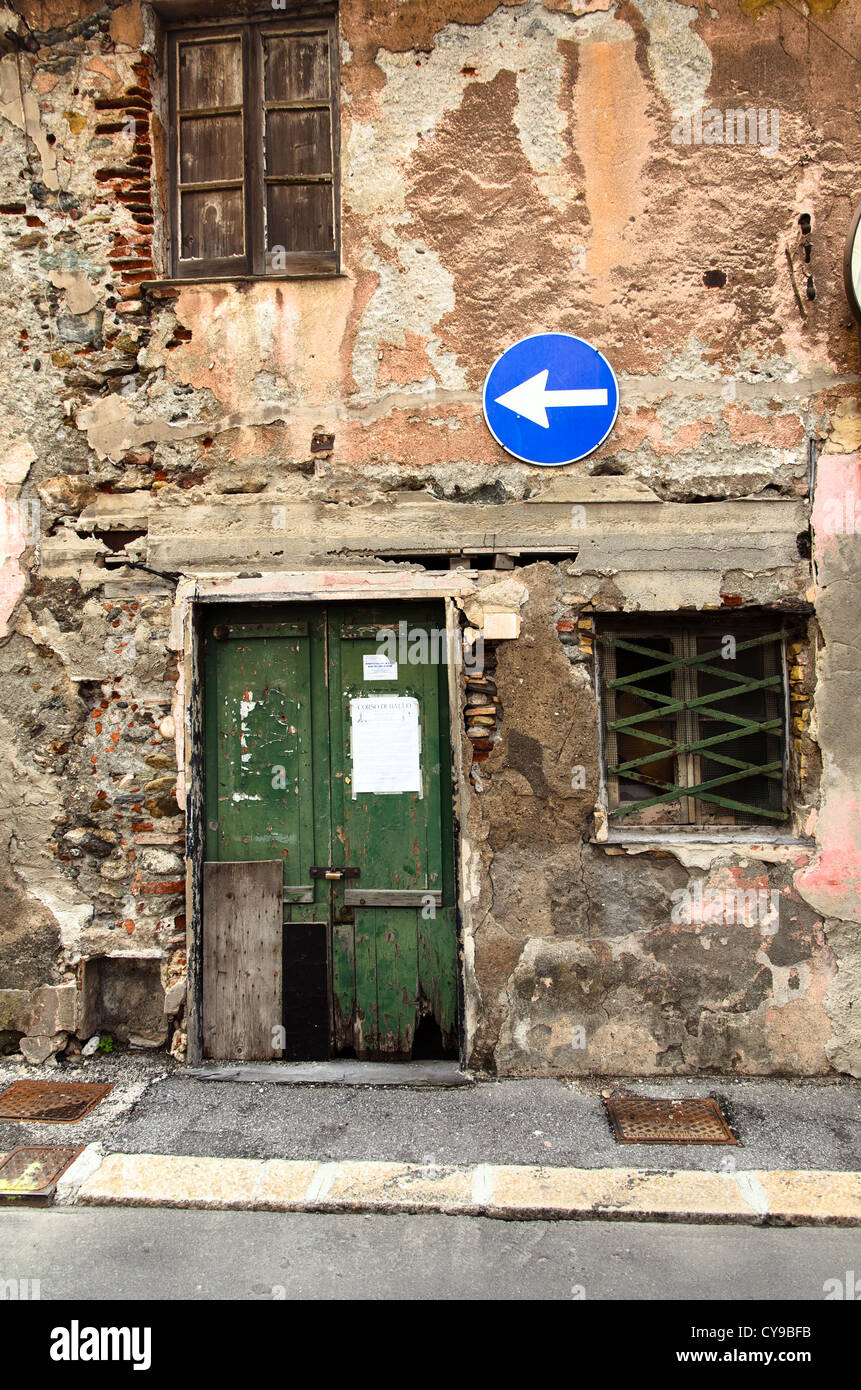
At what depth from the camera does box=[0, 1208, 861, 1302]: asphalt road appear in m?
2.94

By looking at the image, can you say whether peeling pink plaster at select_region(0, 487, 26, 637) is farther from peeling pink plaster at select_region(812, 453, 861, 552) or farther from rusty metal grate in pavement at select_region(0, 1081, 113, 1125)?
peeling pink plaster at select_region(812, 453, 861, 552)

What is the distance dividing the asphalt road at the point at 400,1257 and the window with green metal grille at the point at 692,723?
185cm

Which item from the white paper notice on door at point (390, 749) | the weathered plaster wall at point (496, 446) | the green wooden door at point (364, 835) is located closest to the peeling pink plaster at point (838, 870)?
the weathered plaster wall at point (496, 446)

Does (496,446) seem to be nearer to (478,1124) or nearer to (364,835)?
(364,835)

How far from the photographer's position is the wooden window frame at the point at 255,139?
448cm

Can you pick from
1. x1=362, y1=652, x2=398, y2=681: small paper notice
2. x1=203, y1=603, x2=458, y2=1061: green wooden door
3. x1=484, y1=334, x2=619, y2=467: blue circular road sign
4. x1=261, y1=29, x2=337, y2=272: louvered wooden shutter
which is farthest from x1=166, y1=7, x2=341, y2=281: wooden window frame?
x1=362, y1=652, x2=398, y2=681: small paper notice

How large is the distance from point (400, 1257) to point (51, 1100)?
1931mm

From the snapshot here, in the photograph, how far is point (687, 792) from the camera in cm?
438

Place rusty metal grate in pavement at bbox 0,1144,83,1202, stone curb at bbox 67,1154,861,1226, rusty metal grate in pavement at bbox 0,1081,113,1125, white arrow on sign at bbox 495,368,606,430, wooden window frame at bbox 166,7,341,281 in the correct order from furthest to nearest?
wooden window frame at bbox 166,7,341,281 < white arrow on sign at bbox 495,368,606,430 < rusty metal grate in pavement at bbox 0,1081,113,1125 < rusty metal grate in pavement at bbox 0,1144,83,1202 < stone curb at bbox 67,1154,861,1226

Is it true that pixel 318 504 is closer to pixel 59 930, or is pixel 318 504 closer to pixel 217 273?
pixel 217 273

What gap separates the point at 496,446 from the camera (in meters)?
4.30

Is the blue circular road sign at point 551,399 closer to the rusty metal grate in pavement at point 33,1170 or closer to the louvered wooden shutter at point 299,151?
the louvered wooden shutter at point 299,151

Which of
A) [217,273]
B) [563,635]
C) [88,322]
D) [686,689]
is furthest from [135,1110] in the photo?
[217,273]

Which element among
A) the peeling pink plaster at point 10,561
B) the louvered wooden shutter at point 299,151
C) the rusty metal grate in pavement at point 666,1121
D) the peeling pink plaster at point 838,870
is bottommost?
the rusty metal grate in pavement at point 666,1121
